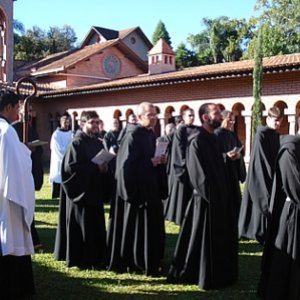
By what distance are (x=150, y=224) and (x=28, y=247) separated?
1.94m

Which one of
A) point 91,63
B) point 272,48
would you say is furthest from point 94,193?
point 272,48

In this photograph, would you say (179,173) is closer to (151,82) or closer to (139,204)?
(139,204)

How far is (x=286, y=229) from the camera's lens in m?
5.10

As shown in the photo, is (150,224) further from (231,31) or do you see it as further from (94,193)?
(231,31)

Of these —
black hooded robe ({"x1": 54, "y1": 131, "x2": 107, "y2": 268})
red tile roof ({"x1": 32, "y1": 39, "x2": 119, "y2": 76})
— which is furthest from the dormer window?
black hooded robe ({"x1": 54, "y1": 131, "x2": 107, "y2": 268})

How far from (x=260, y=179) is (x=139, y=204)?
2.05 m

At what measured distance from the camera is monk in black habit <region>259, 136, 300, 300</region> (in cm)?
496

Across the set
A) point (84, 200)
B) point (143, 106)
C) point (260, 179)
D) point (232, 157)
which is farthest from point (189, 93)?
point (143, 106)

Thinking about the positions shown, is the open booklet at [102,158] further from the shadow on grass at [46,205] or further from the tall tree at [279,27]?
the tall tree at [279,27]

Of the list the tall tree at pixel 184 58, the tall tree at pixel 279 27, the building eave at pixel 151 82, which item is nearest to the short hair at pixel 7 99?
the building eave at pixel 151 82

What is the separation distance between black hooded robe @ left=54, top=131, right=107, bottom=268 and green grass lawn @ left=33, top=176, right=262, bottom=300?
0.27 m

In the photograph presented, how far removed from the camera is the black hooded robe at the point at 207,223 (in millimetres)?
5875

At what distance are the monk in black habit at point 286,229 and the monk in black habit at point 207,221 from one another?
0.80 metres

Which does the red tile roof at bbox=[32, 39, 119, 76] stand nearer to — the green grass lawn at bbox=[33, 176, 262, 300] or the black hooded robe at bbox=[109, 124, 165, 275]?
the green grass lawn at bbox=[33, 176, 262, 300]
